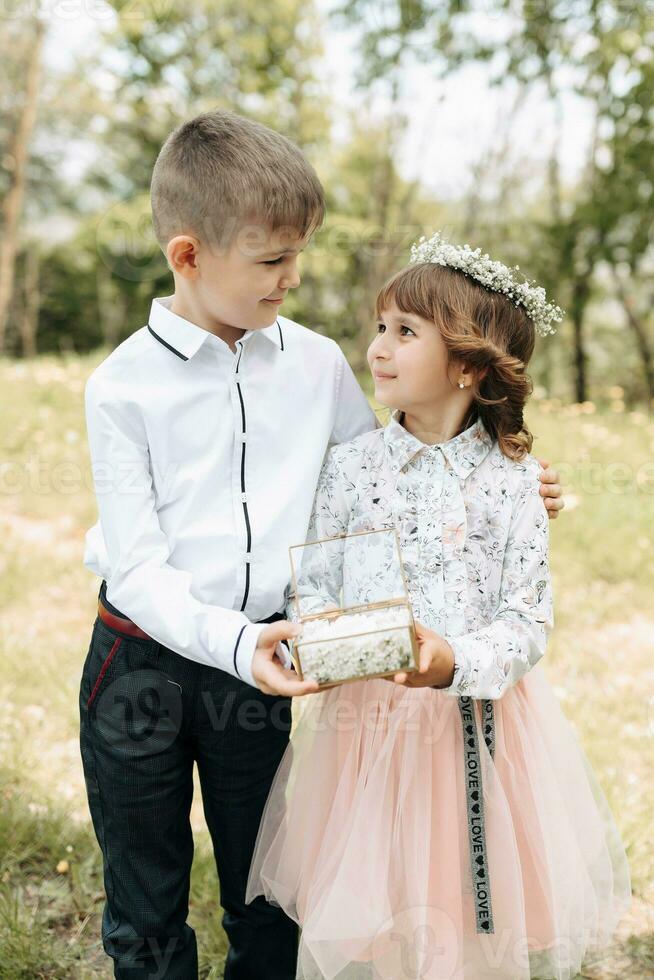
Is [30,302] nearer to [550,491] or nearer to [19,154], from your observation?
[19,154]

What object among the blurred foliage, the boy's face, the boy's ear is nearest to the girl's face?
the boy's face

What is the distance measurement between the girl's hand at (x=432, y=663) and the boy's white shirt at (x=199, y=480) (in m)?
0.30

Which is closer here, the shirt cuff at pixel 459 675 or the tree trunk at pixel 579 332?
the shirt cuff at pixel 459 675

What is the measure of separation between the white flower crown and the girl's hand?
2.52 feet

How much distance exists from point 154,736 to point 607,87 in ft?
38.5

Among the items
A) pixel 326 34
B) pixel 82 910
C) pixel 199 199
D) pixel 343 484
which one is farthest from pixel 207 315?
pixel 326 34

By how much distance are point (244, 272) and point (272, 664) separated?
2.43ft

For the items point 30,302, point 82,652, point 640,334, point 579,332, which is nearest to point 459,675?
point 82,652

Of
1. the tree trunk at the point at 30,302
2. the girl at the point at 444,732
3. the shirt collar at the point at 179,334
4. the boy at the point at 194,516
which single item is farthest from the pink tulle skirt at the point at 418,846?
the tree trunk at the point at 30,302

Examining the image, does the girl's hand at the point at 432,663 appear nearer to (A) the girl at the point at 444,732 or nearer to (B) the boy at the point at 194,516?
(A) the girl at the point at 444,732

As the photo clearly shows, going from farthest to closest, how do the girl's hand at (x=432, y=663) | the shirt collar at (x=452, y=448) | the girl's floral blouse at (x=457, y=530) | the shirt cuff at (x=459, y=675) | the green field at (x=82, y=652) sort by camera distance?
the green field at (x=82, y=652) < the shirt collar at (x=452, y=448) < the girl's floral blouse at (x=457, y=530) < the shirt cuff at (x=459, y=675) < the girl's hand at (x=432, y=663)

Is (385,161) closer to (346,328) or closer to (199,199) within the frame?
(346,328)

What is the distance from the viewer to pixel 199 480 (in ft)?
5.97

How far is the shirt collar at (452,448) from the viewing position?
1.95 metres
